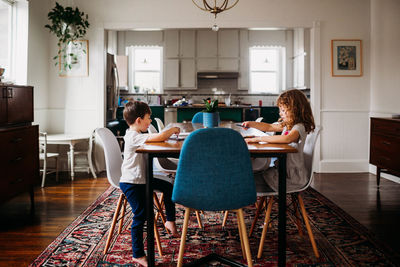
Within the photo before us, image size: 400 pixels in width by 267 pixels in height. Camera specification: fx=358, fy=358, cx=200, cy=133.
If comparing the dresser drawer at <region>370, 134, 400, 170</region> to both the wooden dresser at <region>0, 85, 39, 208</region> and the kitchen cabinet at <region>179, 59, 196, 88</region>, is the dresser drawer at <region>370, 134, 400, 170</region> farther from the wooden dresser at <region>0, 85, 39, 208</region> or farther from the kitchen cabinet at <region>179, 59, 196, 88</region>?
the kitchen cabinet at <region>179, 59, 196, 88</region>

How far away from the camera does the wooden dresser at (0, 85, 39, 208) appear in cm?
296

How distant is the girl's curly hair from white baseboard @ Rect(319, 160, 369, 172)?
3.18 metres

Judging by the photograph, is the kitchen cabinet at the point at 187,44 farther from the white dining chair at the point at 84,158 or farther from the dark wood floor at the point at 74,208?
the dark wood floor at the point at 74,208

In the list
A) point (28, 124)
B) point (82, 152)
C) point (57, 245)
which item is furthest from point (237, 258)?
point (82, 152)

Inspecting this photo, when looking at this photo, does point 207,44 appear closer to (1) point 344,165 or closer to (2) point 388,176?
(1) point 344,165

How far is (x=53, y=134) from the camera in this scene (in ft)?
17.4

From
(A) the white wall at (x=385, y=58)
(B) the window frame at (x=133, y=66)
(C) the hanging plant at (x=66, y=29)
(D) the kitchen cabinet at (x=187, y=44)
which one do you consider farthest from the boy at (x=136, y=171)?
(B) the window frame at (x=133, y=66)

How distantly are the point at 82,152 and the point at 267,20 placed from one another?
3285 millimetres

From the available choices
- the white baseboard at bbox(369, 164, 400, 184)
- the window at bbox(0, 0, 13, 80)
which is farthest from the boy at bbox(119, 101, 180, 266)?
the white baseboard at bbox(369, 164, 400, 184)

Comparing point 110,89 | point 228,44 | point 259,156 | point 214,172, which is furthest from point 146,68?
point 214,172

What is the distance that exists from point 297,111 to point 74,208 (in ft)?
7.48

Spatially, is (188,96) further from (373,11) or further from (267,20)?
(373,11)

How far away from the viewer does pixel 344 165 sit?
5.36 m

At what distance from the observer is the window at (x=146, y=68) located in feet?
30.6
